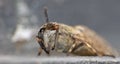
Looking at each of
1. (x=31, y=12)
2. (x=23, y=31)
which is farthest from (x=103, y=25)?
(x=23, y=31)

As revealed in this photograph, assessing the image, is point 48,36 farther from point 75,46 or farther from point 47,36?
point 75,46

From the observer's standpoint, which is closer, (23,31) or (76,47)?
(76,47)

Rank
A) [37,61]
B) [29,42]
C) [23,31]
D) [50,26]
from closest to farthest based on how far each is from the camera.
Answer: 1. [37,61]
2. [50,26]
3. [29,42]
4. [23,31]

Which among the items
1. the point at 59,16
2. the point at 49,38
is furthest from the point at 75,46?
the point at 59,16

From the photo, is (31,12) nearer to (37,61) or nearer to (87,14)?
(87,14)

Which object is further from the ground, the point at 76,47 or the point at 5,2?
the point at 5,2

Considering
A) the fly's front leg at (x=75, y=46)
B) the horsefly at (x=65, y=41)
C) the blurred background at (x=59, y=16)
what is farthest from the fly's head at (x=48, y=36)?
the blurred background at (x=59, y=16)
